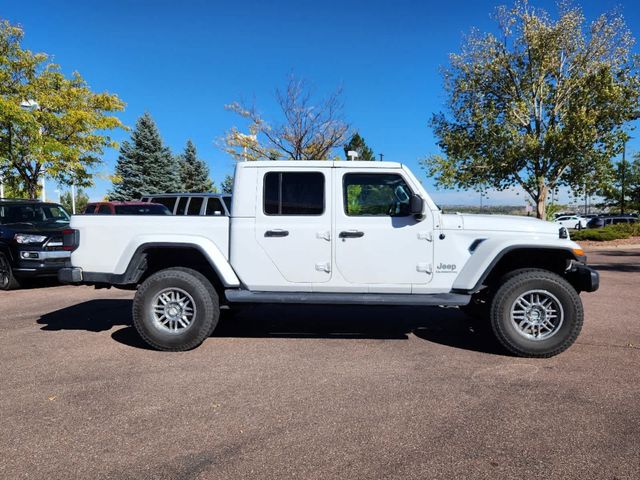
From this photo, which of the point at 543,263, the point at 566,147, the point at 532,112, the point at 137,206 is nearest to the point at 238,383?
the point at 543,263

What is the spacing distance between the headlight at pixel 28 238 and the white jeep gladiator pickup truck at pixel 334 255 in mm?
4840

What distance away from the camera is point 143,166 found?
39.6m

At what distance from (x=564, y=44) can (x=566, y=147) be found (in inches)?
183

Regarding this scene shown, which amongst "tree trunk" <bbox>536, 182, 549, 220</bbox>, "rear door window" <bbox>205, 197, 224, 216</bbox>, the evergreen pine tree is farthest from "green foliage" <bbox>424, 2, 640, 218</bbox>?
the evergreen pine tree

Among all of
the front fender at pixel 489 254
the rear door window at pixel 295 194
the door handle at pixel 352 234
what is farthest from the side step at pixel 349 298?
the rear door window at pixel 295 194

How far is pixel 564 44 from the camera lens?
1925 cm

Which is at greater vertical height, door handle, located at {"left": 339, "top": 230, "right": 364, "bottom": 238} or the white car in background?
the white car in background

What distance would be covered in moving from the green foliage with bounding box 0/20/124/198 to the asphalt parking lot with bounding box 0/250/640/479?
38.6 feet

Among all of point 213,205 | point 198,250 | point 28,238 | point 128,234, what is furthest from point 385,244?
point 213,205

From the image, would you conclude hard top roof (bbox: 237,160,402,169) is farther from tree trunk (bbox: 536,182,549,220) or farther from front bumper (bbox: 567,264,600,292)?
tree trunk (bbox: 536,182,549,220)

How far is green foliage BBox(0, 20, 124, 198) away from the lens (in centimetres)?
1499

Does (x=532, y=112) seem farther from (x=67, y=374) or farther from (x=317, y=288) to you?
(x=67, y=374)

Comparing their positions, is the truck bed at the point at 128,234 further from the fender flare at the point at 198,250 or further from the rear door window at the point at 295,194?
the rear door window at the point at 295,194

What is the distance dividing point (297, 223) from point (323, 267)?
540 mm
